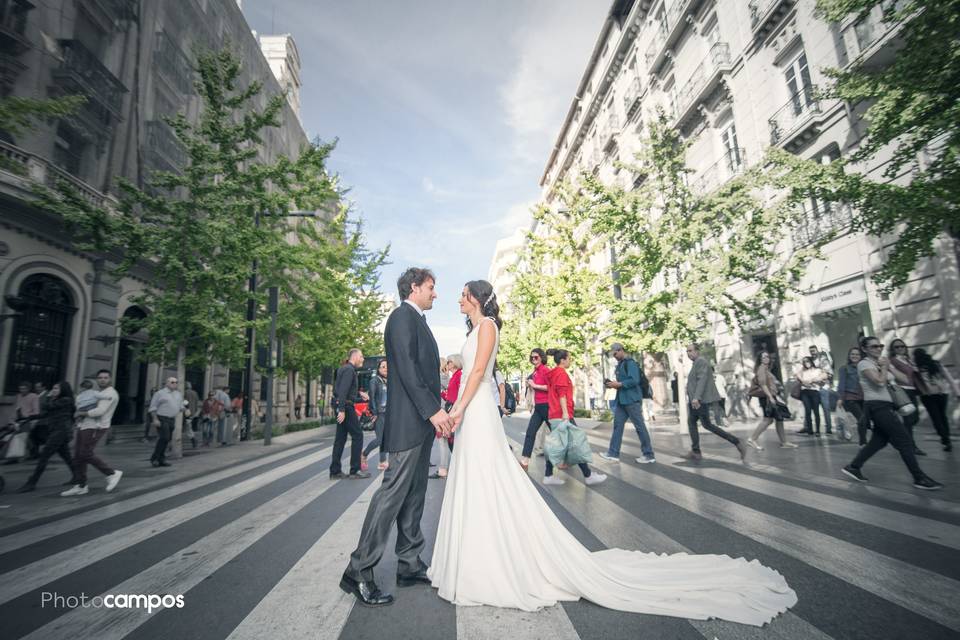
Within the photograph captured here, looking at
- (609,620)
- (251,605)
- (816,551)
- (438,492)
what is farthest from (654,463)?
(251,605)

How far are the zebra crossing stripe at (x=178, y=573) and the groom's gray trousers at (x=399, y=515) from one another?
1.20 meters

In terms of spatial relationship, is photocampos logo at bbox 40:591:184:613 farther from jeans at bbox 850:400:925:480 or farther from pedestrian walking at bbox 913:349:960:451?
pedestrian walking at bbox 913:349:960:451

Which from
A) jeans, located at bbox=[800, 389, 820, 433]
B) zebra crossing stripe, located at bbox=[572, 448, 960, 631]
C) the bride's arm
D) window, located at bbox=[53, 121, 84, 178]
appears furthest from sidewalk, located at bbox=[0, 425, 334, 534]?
jeans, located at bbox=[800, 389, 820, 433]

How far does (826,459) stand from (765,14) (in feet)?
52.0

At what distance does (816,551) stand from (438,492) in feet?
14.0

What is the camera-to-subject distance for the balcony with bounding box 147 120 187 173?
16688 millimetres

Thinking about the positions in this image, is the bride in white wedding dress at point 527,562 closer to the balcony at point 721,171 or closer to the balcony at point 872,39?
the balcony at point 872,39

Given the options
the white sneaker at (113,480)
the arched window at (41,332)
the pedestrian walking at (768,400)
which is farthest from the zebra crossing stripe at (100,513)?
the pedestrian walking at (768,400)

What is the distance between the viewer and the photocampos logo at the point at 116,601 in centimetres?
279

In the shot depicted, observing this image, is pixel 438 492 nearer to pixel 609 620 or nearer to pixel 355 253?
pixel 609 620

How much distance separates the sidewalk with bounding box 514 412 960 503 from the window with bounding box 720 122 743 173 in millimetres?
10338

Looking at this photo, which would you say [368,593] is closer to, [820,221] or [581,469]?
[581,469]

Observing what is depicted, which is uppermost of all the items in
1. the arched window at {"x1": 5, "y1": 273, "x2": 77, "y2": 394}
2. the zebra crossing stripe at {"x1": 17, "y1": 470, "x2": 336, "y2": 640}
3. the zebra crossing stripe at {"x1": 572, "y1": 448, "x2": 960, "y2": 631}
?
the arched window at {"x1": 5, "y1": 273, "x2": 77, "y2": 394}

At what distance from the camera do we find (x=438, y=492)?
6.39 metres
